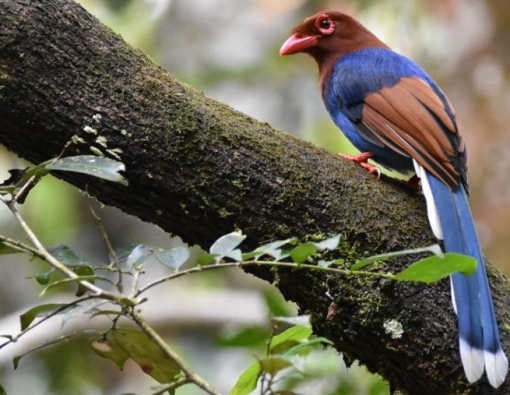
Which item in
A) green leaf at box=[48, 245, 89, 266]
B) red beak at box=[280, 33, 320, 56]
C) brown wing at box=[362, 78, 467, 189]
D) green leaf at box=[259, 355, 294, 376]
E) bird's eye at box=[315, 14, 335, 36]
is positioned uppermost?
bird's eye at box=[315, 14, 335, 36]

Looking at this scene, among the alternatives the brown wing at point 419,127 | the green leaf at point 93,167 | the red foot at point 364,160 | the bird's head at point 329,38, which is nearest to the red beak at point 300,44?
the bird's head at point 329,38

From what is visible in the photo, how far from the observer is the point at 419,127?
3336 mm

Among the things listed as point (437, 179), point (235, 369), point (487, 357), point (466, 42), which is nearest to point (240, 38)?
point (466, 42)

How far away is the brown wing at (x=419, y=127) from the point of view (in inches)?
125

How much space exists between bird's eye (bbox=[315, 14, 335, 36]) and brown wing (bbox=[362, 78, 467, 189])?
75cm

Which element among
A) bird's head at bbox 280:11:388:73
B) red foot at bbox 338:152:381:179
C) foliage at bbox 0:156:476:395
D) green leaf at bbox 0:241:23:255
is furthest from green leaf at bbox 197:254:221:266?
bird's head at bbox 280:11:388:73

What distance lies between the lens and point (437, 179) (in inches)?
122

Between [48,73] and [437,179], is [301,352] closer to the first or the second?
[48,73]

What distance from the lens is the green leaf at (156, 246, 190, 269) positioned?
1914 millimetres

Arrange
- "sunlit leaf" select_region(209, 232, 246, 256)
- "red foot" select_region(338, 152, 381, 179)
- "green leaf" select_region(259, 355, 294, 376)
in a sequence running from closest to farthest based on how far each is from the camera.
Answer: "green leaf" select_region(259, 355, 294, 376) → "sunlit leaf" select_region(209, 232, 246, 256) → "red foot" select_region(338, 152, 381, 179)

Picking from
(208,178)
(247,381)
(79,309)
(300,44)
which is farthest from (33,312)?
(300,44)

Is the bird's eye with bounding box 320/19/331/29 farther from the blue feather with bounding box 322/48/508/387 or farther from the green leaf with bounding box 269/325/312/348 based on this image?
the green leaf with bounding box 269/325/312/348

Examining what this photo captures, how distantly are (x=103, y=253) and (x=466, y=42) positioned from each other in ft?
13.8

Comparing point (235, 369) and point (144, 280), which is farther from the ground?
point (144, 280)
